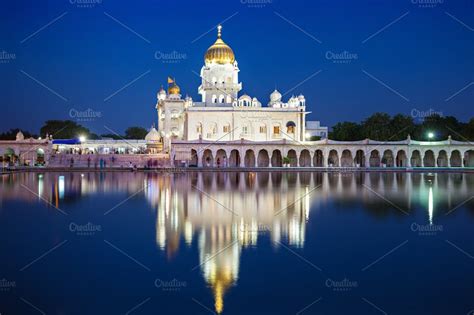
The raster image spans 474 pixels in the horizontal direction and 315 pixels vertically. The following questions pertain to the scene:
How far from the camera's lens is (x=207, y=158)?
4262cm

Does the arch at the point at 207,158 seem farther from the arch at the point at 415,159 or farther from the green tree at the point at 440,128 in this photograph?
the green tree at the point at 440,128

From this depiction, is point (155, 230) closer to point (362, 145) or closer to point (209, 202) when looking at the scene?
point (209, 202)

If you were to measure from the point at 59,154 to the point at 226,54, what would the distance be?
17.6 metres

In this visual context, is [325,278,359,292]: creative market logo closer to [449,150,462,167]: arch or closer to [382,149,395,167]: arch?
[382,149,395,167]: arch

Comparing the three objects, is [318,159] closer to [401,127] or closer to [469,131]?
[401,127]

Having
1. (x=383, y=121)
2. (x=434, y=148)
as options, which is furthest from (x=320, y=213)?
(x=383, y=121)

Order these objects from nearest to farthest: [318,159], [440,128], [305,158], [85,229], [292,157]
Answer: [85,229] < [292,157] < [305,158] < [318,159] < [440,128]

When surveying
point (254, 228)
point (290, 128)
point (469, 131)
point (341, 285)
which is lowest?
point (341, 285)

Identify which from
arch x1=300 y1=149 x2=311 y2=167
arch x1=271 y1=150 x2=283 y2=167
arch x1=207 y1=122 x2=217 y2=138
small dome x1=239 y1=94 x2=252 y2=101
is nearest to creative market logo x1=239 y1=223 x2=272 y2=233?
arch x1=271 y1=150 x2=283 y2=167

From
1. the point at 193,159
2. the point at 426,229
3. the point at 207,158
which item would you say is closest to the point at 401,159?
the point at 207,158

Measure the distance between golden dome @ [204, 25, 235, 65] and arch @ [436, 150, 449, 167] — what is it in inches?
836

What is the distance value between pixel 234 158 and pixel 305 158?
653 cm

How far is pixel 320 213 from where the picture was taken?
15.0 meters

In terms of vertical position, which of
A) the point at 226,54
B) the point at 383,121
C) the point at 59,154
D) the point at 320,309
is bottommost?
the point at 320,309
